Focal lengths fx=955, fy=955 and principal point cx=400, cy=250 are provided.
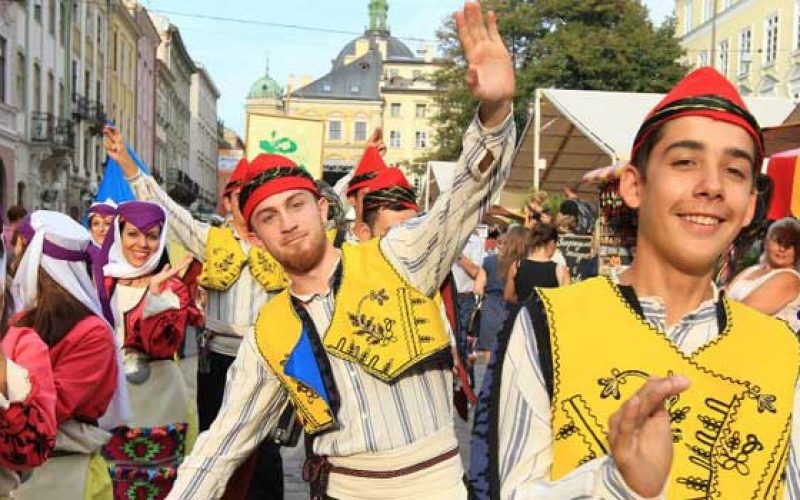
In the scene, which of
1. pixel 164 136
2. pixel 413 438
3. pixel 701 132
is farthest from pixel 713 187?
pixel 164 136

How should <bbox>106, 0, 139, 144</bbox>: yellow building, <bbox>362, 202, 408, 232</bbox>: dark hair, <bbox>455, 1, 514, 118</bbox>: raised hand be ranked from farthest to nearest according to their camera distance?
<bbox>106, 0, 139, 144</bbox>: yellow building < <bbox>362, 202, 408, 232</bbox>: dark hair < <bbox>455, 1, 514, 118</bbox>: raised hand

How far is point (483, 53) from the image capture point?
7.97ft

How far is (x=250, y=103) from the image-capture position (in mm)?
147625

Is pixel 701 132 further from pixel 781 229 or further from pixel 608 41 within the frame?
pixel 608 41

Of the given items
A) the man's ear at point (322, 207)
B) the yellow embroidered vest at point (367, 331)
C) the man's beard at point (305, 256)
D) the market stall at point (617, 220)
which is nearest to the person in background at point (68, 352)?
the yellow embroidered vest at point (367, 331)

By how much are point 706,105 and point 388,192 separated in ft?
11.6

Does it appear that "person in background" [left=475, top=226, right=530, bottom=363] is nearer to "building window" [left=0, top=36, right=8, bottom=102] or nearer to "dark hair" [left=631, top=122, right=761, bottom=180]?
"dark hair" [left=631, top=122, right=761, bottom=180]

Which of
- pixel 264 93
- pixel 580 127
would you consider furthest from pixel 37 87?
pixel 264 93

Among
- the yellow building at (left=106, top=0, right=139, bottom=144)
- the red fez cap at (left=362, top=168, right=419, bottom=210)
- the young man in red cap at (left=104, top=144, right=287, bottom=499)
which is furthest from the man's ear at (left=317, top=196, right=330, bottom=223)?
the yellow building at (left=106, top=0, right=139, bottom=144)

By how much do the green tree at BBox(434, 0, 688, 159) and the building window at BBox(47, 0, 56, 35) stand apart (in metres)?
15.2

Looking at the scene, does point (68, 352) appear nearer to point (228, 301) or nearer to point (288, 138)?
point (228, 301)

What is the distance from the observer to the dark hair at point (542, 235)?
29.1 ft

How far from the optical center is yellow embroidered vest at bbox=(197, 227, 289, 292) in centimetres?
607

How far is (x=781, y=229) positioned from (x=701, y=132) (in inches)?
182
